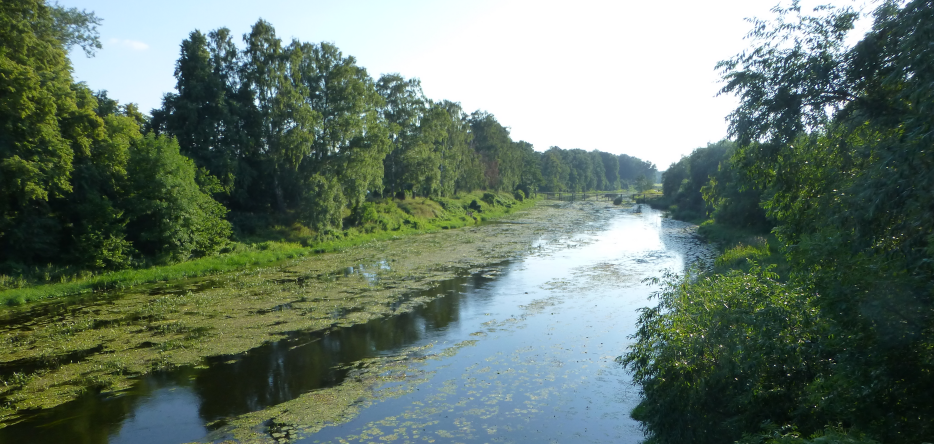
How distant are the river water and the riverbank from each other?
89 centimetres

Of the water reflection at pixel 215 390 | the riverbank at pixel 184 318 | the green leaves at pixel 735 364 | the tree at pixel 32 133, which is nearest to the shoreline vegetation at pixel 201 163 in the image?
the tree at pixel 32 133

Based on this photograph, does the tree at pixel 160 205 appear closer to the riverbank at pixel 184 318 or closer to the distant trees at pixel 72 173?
the distant trees at pixel 72 173

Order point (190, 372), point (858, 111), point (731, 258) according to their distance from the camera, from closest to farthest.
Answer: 1. point (858, 111)
2. point (190, 372)
3. point (731, 258)

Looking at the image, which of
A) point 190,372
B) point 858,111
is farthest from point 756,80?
point 190,372

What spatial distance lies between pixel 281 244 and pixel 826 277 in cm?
2825

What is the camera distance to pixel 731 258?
881 inches

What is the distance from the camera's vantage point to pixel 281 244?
3016 centimetres

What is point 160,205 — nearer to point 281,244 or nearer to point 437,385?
point 281,244

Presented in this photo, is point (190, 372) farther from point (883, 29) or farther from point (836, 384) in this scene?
point (883, 29)

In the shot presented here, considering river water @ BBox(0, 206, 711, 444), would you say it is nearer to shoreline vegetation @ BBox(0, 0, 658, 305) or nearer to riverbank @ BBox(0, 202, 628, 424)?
riverbank @ BBox(0, 202, 628, 424)

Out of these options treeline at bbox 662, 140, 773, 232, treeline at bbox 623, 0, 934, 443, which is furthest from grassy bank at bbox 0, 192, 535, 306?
treeline at bbox 662, 140, 773, 232

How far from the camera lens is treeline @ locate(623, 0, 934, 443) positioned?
528 cm

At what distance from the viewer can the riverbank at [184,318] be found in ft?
39.0

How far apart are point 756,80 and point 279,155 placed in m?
30.8
